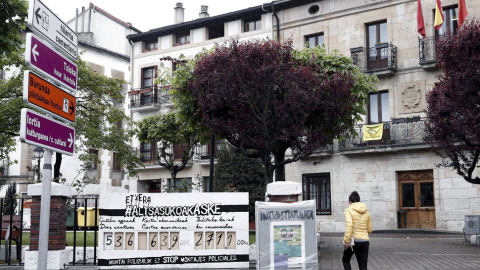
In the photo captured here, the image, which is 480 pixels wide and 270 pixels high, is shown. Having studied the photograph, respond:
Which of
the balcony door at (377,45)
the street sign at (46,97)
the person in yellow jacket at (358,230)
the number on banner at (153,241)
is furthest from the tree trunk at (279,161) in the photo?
the balcony door at (377,45)

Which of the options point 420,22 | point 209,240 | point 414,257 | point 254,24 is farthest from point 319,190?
point 209,240

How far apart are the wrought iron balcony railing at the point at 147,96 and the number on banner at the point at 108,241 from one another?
23172 millimetres

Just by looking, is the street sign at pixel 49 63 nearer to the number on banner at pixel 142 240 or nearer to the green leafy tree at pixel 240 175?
the number on banner at pixel 142 240

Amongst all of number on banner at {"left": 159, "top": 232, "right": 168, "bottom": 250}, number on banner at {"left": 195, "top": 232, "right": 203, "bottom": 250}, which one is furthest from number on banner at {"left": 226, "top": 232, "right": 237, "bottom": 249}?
number on banner at {"left": 159, "top": 232, "right": 168, "bottom": 250}

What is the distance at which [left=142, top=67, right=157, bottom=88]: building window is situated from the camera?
35.3m

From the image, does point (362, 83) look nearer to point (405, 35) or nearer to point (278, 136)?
point (278, 136)

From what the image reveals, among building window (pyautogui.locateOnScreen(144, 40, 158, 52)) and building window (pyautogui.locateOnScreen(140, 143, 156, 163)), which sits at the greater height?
building window (pyautogui.locateOnScreen(144, 40, 158, 52))

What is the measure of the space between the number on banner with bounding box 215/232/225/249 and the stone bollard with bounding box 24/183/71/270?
9.52ft

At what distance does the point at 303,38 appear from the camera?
29188mm

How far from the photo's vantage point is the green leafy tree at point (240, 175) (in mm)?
24156

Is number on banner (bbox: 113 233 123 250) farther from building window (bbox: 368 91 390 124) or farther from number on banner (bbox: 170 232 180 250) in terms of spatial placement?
building window (bbox: 368 91 390 124)

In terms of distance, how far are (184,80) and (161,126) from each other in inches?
425

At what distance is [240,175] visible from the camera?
79.9ft

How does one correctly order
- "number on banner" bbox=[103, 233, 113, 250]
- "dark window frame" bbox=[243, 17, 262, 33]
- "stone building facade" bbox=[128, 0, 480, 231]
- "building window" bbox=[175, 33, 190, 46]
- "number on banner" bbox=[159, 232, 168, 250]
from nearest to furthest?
"number on banner" bbox=[103, 233, 113, 250] → "number on banner" bbox=[159, 232, 168, 250] → "stone building facade" bbox=[128, 0, 480, 231] → "dark window frame" bbox=[243, 17, 262, 33] → "building window" bbox=[175, 33, 190, 46]
